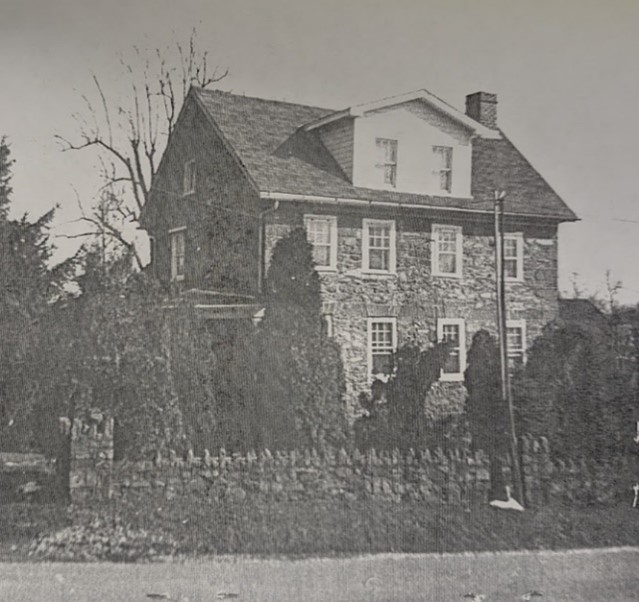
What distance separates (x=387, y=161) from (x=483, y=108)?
40 cm

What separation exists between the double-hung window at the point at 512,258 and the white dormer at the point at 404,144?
20cm

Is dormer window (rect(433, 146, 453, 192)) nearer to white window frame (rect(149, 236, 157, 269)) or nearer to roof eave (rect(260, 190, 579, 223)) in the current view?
roof eave (rect(260, 190, 579, 223))

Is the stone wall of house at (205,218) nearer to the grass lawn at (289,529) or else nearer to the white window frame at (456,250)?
the white window frame at (456,250)

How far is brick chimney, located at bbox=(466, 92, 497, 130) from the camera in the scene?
8.93ft

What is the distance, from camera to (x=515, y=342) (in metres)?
2.66

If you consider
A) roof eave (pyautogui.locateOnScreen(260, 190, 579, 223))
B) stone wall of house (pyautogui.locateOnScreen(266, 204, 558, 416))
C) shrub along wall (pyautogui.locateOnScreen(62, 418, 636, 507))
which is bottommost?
shrub along wall (pyautogui.locateOnScreen(62, 418, 636, 507))

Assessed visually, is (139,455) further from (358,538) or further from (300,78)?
(300,78)

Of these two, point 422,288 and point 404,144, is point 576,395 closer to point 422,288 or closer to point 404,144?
point 422,288

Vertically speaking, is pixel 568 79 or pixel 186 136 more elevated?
pixel 568 79

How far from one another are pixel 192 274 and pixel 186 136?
0.41 metres

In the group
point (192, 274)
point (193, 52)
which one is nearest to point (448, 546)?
point (192, 274)

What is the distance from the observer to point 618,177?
2838 millimetres

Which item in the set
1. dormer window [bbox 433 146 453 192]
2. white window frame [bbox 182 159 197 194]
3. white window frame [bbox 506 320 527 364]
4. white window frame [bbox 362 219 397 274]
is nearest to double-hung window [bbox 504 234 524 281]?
white window frame [bbox 506 320 527 364]

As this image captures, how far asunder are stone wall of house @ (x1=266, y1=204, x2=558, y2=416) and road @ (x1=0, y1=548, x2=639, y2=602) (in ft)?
1.58
